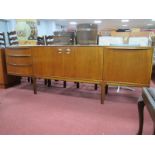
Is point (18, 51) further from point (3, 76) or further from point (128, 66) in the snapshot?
point (128, 66)

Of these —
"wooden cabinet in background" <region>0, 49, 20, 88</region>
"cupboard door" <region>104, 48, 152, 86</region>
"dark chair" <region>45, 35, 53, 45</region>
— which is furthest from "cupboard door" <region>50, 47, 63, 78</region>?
"dark chair" <region>45, 35, 53, 45</region>

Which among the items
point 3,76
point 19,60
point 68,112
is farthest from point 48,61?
point 3,76

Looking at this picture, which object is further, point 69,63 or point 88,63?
point 69,63

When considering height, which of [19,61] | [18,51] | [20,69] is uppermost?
[18,51]

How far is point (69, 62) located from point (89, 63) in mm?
307

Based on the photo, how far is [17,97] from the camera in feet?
8.66

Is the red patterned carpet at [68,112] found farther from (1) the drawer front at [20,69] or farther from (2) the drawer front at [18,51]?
(2) the drawer front at [18,51]

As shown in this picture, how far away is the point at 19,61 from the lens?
2766 millimetres

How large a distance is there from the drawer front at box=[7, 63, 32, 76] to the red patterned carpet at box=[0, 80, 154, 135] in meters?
0.34

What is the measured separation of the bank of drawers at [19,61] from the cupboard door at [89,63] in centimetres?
85
